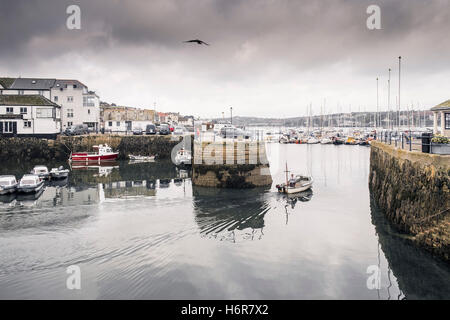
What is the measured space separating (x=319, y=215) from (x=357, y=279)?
34.1 ft

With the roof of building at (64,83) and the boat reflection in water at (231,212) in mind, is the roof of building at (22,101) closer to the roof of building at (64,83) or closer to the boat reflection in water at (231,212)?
the roof of building at (64,83)

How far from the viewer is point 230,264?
1705 centimetres

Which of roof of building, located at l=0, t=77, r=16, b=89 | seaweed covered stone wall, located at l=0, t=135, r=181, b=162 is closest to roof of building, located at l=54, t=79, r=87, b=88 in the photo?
roof of building, located at l=0, t=77, r=16, b=89

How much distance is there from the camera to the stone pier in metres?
34.0

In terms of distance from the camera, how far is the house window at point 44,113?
2429 inches

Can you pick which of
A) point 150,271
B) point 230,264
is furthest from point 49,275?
point 230,264

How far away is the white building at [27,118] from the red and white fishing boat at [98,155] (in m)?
9.61

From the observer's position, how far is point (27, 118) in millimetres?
60969

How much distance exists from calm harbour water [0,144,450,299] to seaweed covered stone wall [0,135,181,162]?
2930cm

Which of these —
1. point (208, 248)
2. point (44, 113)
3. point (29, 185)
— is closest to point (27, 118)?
point (44, 113)

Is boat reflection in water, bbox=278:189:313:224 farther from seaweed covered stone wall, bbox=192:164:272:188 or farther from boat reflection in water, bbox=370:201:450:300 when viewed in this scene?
boat reflection in water, bbox=370:201:450:300

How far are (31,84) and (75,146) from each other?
26336 millimetres

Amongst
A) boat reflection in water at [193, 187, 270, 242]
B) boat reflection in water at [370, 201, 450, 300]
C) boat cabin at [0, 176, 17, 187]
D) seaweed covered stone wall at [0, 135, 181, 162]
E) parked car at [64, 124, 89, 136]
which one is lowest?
boat reflection in water at [370, 201, 450, 300]

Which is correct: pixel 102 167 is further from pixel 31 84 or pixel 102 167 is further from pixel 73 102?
pixel 31 84
